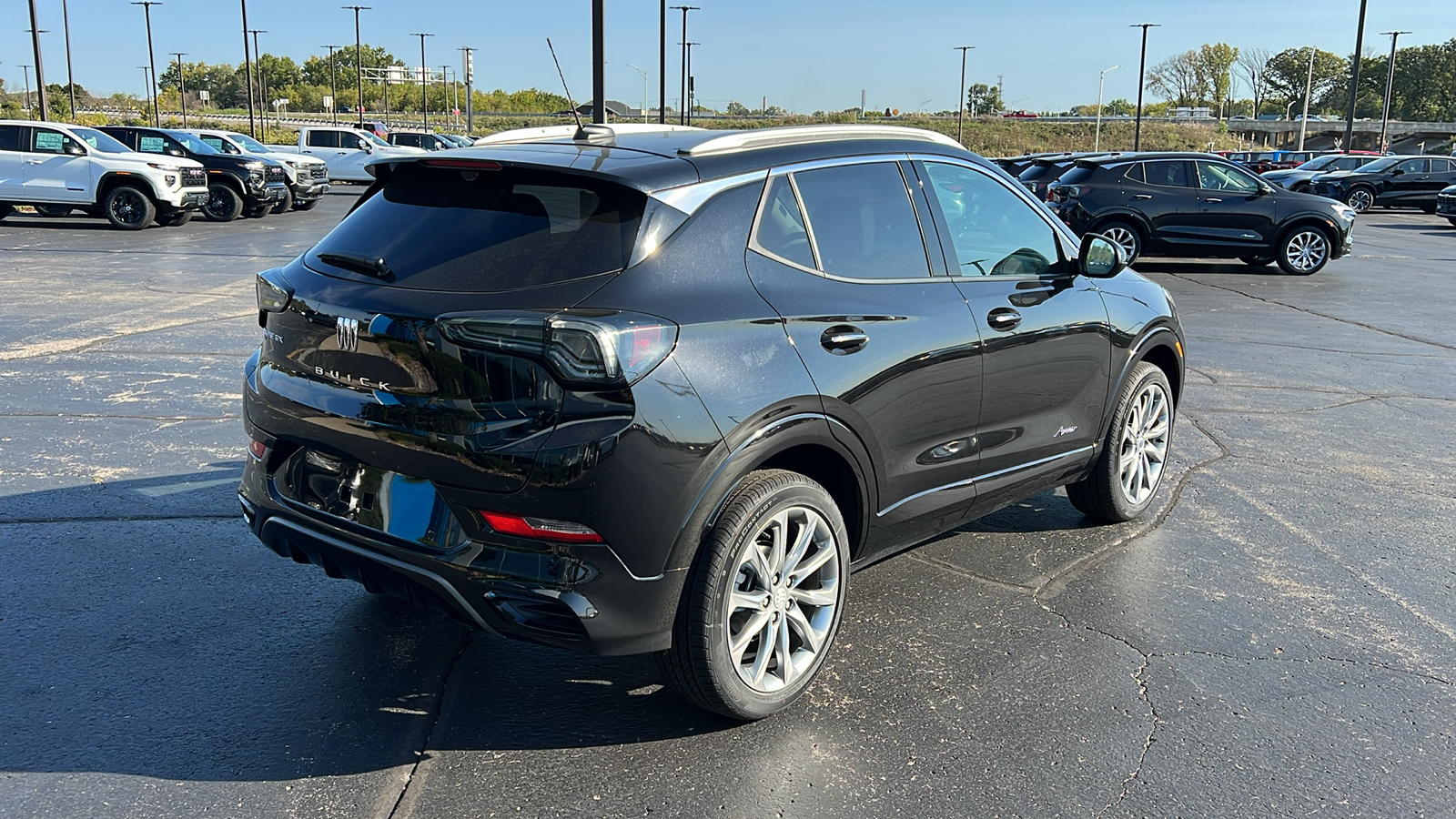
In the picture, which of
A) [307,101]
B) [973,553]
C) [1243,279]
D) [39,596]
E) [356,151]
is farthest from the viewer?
[307,101]

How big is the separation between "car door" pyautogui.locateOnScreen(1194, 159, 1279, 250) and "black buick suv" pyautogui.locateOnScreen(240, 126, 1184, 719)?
14.5 m

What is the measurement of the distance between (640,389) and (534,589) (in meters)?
0.59

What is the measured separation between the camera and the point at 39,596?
4172 mm

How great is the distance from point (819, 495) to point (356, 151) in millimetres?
34743

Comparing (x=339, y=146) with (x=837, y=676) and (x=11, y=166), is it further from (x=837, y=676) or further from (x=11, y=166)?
(x=837, y=676)

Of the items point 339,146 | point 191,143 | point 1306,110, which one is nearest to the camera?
point 191,143

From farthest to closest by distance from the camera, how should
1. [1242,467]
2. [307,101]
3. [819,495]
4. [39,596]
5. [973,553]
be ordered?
1. [307,101]
2. [1242,467]
3. [973,553]
4. [39,596]
5. [819,495]

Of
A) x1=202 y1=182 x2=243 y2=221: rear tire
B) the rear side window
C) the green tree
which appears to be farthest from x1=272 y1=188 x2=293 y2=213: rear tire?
the green tree

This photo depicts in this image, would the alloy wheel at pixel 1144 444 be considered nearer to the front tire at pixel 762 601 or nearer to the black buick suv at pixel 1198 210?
the front tire at pixel 762 601

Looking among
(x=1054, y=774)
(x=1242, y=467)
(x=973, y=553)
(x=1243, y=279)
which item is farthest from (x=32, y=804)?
(x=1243, y=279)

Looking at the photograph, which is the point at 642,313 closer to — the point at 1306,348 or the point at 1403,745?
the point at 1403,745

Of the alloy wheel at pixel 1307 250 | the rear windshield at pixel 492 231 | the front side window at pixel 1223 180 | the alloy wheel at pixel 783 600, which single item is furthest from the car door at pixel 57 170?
the alloy wheel at pixel 783 600

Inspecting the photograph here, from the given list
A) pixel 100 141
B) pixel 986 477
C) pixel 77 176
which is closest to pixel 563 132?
pixel 986 477

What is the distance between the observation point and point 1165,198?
17.1m
